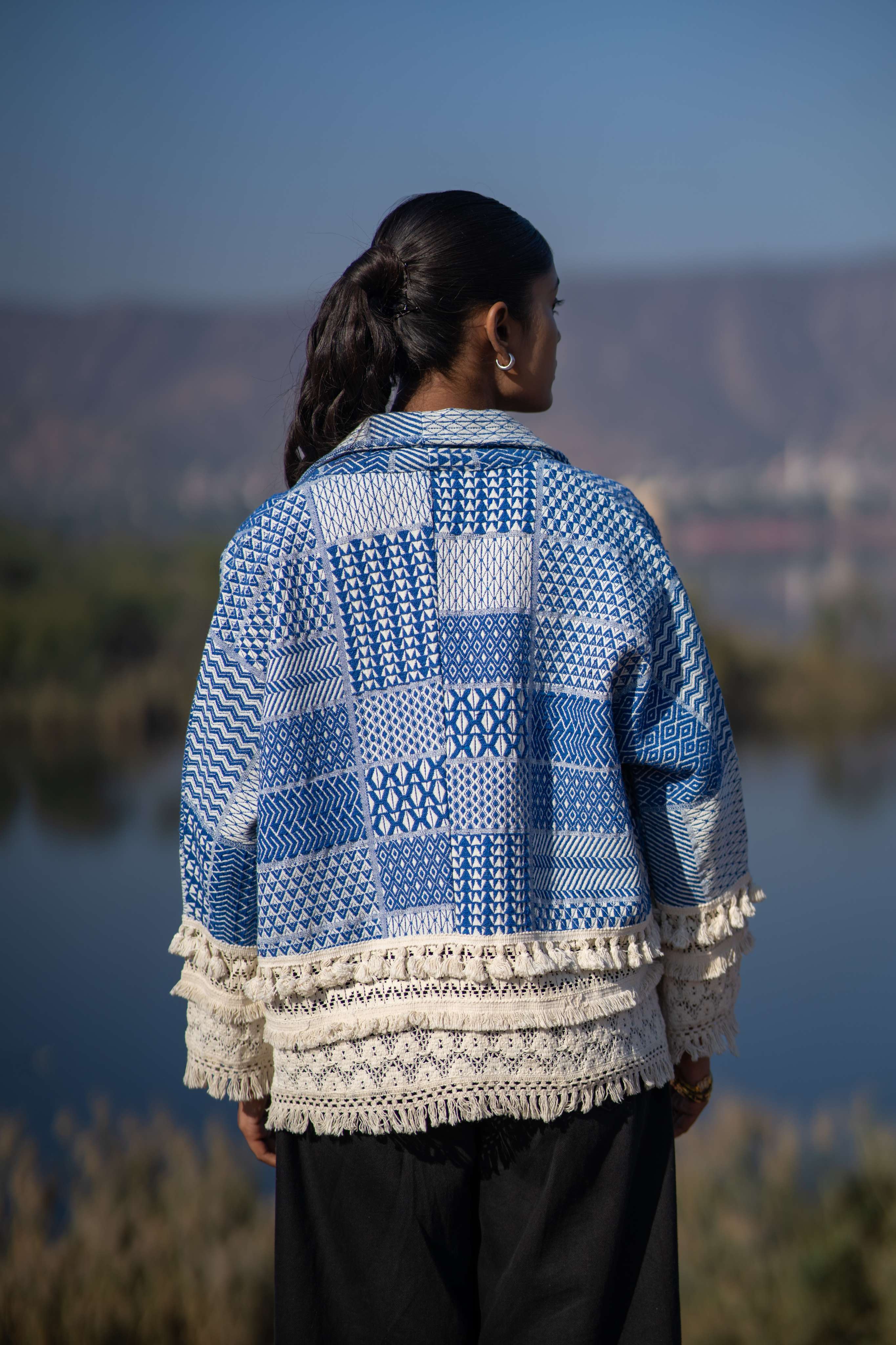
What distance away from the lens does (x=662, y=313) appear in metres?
3.29

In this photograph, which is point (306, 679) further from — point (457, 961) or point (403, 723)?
point (457, 961)

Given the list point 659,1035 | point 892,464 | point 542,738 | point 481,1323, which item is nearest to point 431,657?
point 542,738

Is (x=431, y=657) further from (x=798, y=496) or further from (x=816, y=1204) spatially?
(x=798, y=496)

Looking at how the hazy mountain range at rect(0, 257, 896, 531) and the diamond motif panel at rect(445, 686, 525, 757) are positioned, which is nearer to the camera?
the diamond motif panel at rect(445, 686, 525, 757)

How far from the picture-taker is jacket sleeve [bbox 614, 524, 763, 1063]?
0.90 metres

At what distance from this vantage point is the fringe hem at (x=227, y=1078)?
0.96 meters

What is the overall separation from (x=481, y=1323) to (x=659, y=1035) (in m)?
0.28

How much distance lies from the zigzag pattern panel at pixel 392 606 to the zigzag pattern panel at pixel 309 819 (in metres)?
0.08

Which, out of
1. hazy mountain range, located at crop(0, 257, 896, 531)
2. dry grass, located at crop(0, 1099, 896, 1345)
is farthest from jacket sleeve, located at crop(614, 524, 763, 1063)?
hazy mountain range, located at crop(0, 257, 896, 531)

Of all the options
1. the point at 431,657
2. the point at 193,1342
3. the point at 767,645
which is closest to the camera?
the point at 431,657

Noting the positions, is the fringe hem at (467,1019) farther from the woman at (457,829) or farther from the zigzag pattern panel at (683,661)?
the zigzag pattern panel at (683,661)

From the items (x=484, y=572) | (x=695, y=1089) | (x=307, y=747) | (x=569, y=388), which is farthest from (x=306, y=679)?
(x=569, y=388)

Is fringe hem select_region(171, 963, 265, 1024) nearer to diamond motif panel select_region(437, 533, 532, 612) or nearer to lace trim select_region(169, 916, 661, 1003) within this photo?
lace trim select_region(169, 916, 661, 1003)

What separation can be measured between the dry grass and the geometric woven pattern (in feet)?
4.31
